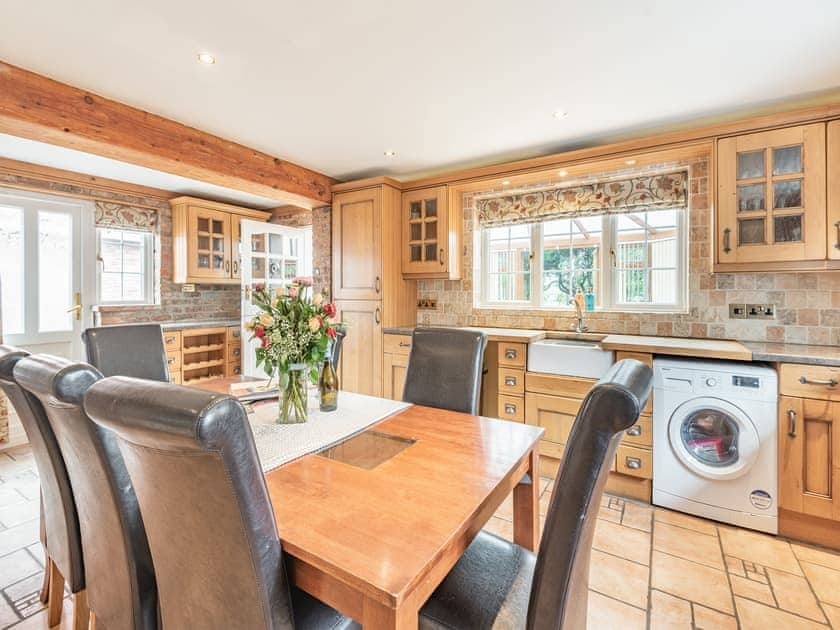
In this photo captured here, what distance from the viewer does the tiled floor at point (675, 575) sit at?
1.59m

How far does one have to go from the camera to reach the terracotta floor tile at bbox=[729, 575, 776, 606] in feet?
5.55

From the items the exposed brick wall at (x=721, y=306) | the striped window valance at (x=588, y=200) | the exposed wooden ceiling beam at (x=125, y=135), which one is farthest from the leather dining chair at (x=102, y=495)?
the striped window valance at (x=588, y=200)

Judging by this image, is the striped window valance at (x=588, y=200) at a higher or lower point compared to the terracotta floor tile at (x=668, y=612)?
higher

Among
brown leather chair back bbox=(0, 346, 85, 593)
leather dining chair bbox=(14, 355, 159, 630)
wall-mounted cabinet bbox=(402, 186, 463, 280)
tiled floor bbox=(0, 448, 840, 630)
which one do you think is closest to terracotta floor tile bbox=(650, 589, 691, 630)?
tiled floor bbox=(0, 448, 840, 630)

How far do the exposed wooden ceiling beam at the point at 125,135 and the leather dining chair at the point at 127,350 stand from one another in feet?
3.56

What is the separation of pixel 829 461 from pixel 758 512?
16.7 inches

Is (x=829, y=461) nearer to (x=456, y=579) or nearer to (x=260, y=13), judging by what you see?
(x=456, y=579)

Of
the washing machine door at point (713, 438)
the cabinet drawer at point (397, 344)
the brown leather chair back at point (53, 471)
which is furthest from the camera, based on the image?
the cabinet drawer at point (397, 344)

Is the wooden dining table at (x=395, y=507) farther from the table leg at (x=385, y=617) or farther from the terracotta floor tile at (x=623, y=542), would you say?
the terracotta floor tile at (x=623, y=542)

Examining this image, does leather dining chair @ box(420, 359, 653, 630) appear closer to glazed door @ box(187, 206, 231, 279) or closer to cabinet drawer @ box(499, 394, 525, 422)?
cabinet drawer @ box(499, 394, 525, 422)

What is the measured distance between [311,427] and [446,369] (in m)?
0.72

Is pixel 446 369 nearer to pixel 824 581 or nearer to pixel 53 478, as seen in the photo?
pixel 53 478

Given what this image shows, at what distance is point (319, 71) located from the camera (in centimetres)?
208

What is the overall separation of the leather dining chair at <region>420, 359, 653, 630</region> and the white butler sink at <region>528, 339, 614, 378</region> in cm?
178
